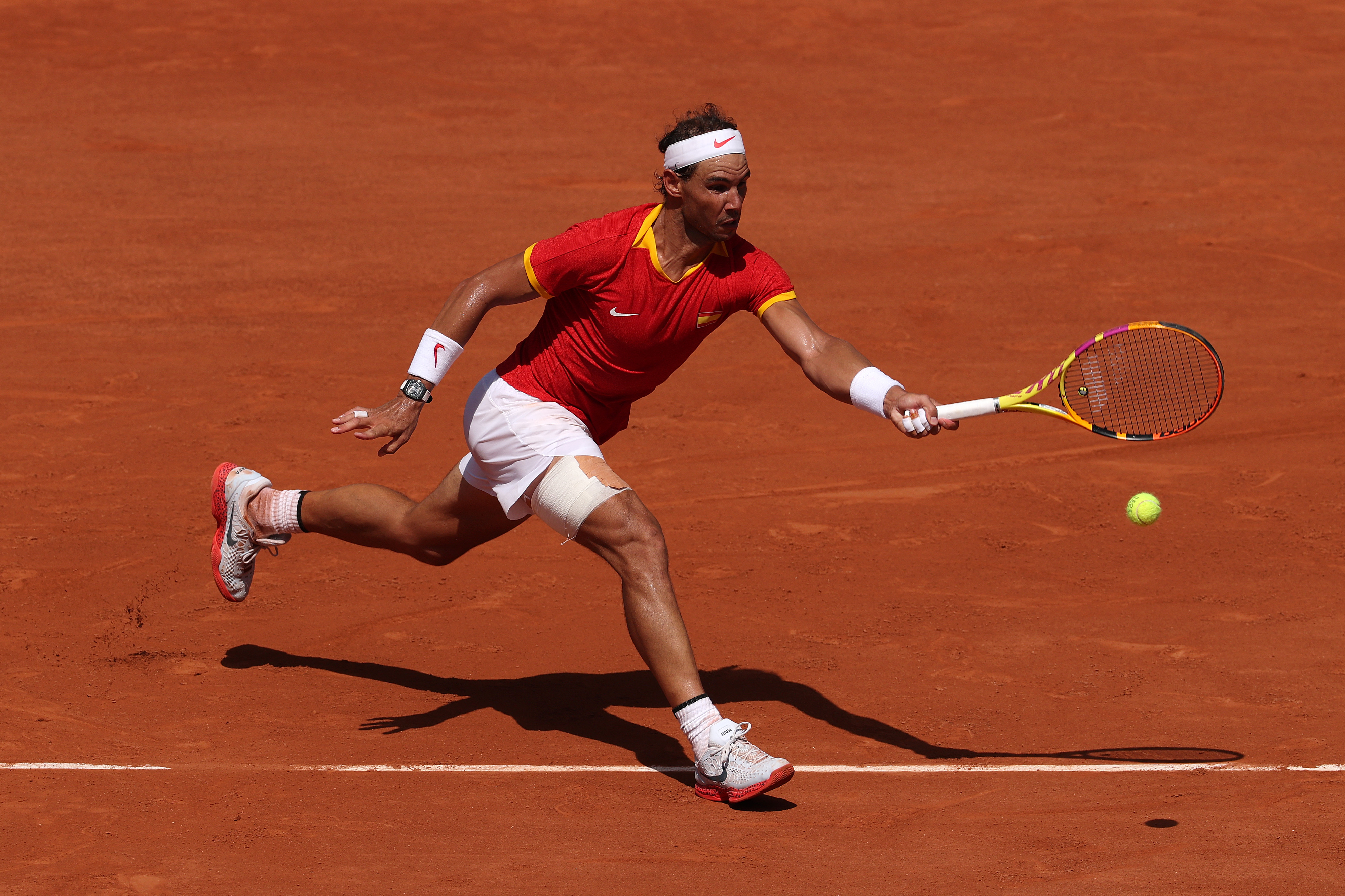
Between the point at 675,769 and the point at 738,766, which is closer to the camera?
the point at 738,766

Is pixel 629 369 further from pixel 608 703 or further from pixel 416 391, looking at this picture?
pixel 608 703

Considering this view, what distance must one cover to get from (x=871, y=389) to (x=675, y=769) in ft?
4.96

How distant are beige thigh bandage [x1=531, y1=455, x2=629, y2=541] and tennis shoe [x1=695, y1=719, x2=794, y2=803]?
82 centimetres

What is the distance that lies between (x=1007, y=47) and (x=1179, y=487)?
1169 cm

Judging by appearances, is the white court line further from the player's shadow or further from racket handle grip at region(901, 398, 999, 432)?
racket handle grip at region(901, 398, 999, 432)

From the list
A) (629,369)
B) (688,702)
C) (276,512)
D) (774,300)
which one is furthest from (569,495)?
(276,512)

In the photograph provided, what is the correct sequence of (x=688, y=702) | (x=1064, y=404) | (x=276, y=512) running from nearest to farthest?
1. (x=688, y=702)
2. (x=1064, y=404)
3. (x=276, y=512)

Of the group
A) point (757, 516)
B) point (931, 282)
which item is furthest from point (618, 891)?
point (931, 282)

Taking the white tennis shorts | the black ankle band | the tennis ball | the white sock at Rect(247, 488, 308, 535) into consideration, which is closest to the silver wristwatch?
the white tennis shorts

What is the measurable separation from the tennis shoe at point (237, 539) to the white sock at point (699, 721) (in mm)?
2083

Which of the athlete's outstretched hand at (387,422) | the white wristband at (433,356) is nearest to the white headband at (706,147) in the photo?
the white wristband at (433,356)

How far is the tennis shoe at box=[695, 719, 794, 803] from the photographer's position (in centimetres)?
489

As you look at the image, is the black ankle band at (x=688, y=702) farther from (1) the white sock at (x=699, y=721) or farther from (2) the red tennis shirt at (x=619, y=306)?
(2) the red tennis shirt at (x=619, y=306)

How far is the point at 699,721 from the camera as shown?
4.99 m
